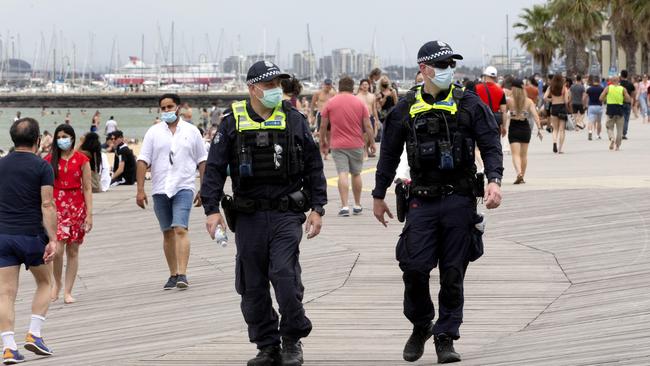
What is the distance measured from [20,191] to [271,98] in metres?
2.27

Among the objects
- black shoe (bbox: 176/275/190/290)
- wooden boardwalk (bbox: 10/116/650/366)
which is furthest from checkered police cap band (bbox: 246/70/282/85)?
black shoe (bbox: 176/275/190/290)

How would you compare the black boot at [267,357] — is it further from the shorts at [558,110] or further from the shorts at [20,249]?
the shorts at [558,110]

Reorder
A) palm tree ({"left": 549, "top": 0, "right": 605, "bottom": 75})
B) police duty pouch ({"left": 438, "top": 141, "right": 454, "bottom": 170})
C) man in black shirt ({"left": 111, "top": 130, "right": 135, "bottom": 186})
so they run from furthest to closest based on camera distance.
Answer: palm tree ({"left": 549, "top": 0, "right": 605, "bottom": 75}), man in black shirt ({"left": 111, "top": 130, "right": 135, "bottom": 186}), police duty pouch ({"left": 438, "top": 141, "right": 454, "bottom": 170})

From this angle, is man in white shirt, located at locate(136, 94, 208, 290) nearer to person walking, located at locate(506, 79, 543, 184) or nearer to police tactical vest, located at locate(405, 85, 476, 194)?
police tactical vest, located at locate(405, 85, 476, 194)

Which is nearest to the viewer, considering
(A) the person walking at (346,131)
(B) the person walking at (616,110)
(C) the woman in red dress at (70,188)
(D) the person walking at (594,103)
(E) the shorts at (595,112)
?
(C) the woman in red dress at (70,188)

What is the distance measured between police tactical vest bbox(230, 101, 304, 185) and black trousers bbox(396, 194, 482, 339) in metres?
0.82

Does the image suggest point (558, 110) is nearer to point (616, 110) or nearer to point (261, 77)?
point (616, 110)

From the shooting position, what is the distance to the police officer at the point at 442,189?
Result: 755 cm

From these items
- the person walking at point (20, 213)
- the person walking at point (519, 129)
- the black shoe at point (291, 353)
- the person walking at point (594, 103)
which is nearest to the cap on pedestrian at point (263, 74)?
the black shoe at point (291, 353)

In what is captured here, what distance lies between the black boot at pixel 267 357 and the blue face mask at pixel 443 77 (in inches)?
73.1

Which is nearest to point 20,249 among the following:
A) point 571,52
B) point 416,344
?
point 416,344

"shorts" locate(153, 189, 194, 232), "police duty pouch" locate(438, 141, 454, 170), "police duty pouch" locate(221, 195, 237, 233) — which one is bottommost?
"shorts" locate(153, 189, 194, 232)

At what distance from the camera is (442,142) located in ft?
24.7

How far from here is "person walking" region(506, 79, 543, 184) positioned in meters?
19.3
